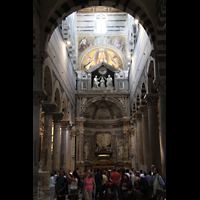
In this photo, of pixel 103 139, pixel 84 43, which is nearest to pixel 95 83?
pixel 84 43

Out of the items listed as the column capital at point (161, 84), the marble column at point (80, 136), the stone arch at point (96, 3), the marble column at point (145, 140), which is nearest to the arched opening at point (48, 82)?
the stone arch at point (96, 3)

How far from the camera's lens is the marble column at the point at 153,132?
14.2m

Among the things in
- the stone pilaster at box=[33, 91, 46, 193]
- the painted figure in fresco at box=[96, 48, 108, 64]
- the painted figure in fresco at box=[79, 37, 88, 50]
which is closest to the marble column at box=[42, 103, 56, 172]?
the stone pilaster at box=[33, 91, 46, 193]

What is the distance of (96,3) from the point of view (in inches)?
538

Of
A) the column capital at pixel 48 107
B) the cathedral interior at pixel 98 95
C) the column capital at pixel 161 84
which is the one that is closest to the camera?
the column capital at pixel 161 84

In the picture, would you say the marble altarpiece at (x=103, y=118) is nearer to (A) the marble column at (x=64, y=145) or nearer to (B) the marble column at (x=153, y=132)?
(A) the marble column at (x=64, y=145)

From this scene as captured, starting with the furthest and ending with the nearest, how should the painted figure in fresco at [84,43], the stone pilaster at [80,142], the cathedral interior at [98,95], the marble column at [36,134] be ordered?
the painted figure in fresco at [84,43], the stone pilaster at [80,142], the cathedral interior at [98,95], the marble column at [36,134]

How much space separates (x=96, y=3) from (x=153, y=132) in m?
7.30

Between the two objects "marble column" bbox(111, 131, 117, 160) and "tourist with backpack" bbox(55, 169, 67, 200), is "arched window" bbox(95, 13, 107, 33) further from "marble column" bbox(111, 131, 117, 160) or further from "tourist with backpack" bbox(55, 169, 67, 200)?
"tourist with backpack" bbox(55, 169, 67, 200)

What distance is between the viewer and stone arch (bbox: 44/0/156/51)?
12820mm

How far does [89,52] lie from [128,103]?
299 inches

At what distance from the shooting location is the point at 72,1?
527 inches

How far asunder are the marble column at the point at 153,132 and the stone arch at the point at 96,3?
3.98 m
